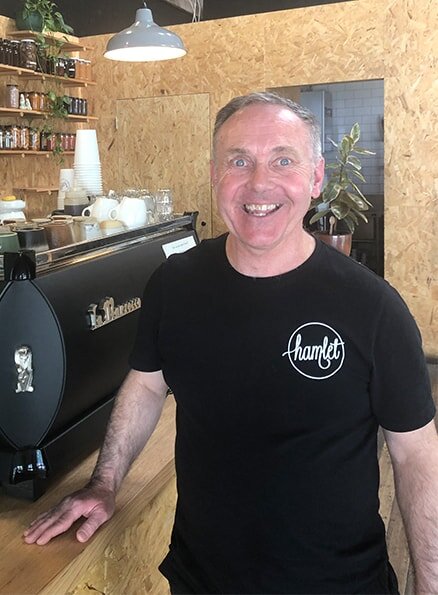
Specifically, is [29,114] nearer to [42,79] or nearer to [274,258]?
[42,79]

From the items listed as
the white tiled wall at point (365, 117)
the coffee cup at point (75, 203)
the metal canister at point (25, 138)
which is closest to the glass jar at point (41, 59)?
the metal canister at point (25, 138)

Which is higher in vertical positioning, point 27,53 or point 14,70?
point 27,53

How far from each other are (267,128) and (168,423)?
80 centimetres

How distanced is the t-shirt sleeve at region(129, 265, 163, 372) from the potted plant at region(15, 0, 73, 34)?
5.05 meters

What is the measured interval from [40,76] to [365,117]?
4.81m

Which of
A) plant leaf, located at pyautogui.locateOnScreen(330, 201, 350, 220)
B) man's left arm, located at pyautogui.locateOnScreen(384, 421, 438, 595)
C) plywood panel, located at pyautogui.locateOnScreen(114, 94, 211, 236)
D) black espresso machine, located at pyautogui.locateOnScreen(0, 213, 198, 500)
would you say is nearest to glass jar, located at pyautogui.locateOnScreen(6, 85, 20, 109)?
plywood panel, located at pyautogui.locateOnScreen(114, 94, 211, 236)

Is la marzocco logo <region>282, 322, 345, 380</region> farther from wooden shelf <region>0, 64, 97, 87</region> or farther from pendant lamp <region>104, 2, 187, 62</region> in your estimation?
wooden shelf <region>0, 64, 97, 87</region>

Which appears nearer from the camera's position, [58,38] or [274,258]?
[274,258]

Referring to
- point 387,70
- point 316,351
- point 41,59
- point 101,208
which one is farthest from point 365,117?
point 316,351

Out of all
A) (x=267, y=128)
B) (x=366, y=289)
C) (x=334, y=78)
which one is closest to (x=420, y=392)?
(x=366, y=289)

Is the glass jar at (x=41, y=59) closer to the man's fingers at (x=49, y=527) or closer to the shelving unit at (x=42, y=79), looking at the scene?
the shelving unit at (x=42, y=79)

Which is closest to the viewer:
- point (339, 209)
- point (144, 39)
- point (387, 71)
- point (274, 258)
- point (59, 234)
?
point (274, 258)

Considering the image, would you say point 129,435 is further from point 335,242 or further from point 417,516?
point 335,242

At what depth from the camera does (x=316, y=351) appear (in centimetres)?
108
